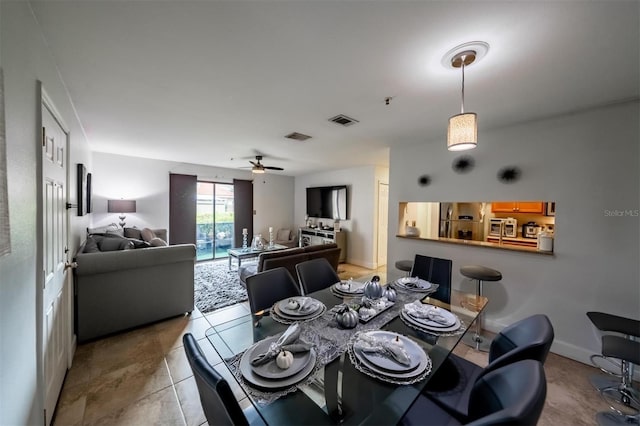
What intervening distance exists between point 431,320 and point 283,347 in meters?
0.97

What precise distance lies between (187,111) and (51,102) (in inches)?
40.6

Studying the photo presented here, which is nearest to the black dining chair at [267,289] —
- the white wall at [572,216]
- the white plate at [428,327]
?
the white plate at [428,327]

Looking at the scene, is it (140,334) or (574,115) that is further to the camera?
(140,334)

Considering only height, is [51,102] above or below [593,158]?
above

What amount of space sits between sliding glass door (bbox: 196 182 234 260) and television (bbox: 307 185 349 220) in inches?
88.2

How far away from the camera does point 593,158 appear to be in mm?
2230

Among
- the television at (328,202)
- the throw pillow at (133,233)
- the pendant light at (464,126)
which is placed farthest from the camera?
the television at (328,202)

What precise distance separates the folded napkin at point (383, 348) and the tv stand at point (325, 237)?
4.36 meters

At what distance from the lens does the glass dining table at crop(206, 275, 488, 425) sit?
91 cm

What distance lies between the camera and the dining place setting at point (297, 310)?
151 centimetres

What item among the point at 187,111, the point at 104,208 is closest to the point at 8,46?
the point at 187,111

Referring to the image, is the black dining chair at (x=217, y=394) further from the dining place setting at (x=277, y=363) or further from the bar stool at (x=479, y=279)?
the bar stool at (x=479, y=279)

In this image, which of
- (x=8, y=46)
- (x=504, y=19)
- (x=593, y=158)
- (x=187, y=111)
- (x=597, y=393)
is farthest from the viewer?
(x=187, y=111)

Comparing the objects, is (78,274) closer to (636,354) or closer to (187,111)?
(187,111)
